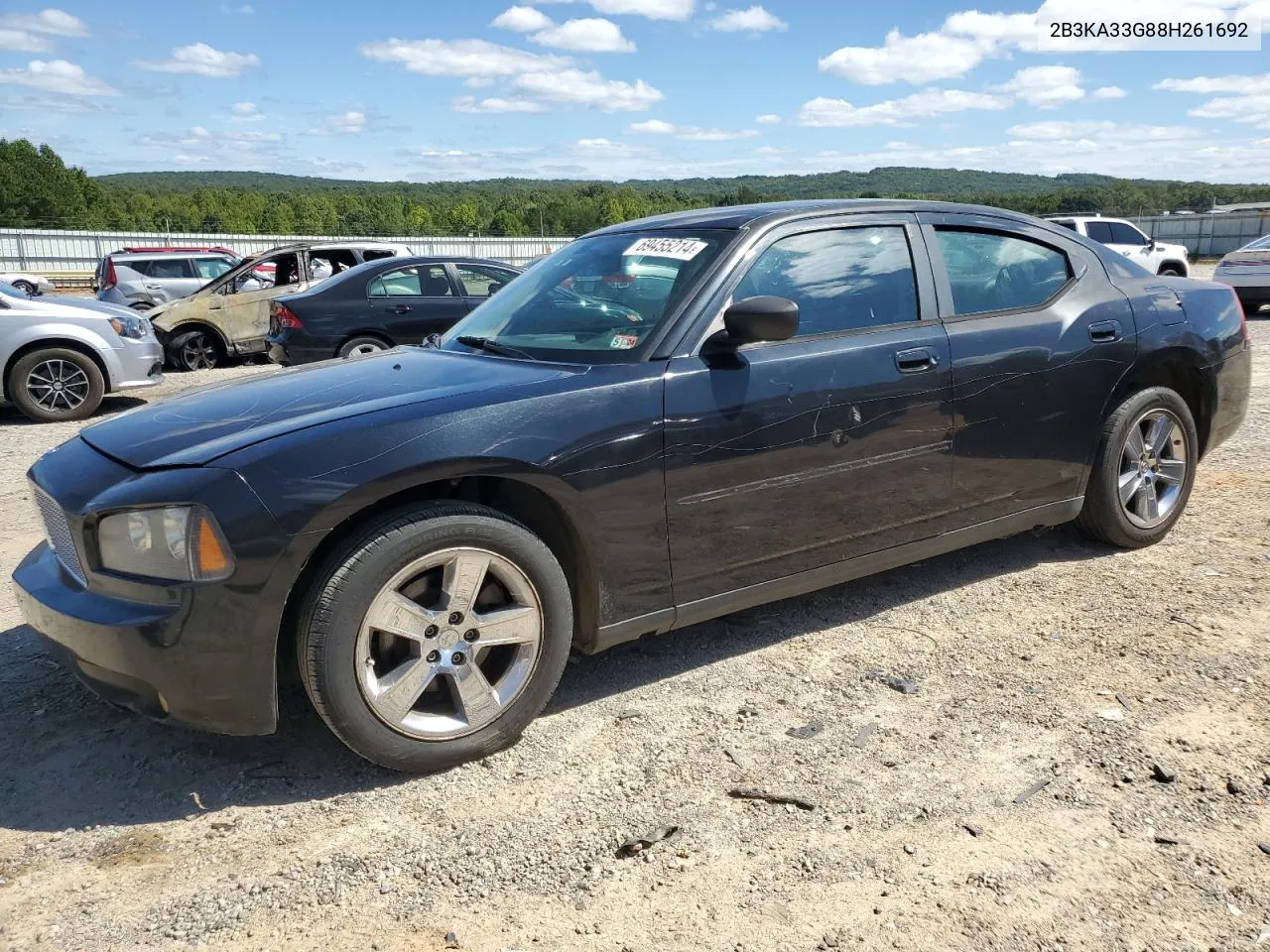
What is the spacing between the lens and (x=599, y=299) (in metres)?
3.77

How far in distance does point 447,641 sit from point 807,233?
80.6 inches

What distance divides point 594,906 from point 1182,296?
13.4ft

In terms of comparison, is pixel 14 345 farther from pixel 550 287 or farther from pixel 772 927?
pixel 772 927

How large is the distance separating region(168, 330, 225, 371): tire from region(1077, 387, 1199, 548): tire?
11.7 m

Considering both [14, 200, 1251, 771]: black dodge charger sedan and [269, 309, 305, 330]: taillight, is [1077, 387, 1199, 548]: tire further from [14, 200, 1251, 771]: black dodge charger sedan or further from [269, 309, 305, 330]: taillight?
[269, 309, 305, 330]: taillight

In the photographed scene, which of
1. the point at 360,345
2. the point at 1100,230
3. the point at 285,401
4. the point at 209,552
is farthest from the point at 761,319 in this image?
the point at 1100,230

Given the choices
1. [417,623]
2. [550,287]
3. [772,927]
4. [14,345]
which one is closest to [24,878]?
[417,623]

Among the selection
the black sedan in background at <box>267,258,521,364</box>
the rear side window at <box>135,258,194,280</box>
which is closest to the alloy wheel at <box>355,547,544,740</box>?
the black sedan in background at <box>267,258,521,364</box>

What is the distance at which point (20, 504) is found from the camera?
244 inches

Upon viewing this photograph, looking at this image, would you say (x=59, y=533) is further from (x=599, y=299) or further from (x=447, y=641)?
(x=599, y=299)

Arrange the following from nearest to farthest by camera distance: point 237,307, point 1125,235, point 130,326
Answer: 1. point 130,326
2. point 237,307
3. point 1125,235

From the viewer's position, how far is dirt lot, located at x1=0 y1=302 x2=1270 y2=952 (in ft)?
7.72

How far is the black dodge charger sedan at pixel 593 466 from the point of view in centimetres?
276

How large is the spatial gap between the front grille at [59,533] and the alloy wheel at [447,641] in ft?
2.97
